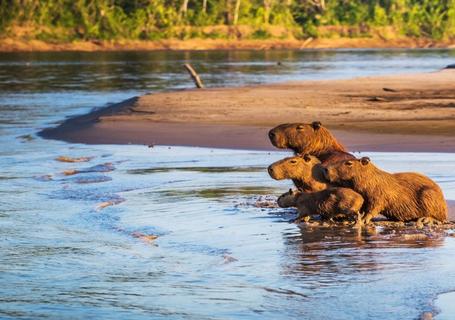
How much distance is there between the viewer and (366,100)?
92.1 feet

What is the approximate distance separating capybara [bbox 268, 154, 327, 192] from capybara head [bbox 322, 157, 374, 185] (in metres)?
0.44

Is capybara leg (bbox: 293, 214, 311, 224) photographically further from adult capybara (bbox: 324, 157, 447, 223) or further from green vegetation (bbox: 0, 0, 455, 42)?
green vegetation (bbox: 0, 0, 455, 42)

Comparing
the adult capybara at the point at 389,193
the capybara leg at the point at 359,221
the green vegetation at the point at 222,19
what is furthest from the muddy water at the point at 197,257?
the green vegetation at the point at 222,19

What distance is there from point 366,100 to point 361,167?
16822 millimetres

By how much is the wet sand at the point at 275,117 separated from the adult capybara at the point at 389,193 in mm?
6908

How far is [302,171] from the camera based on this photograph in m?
12.0

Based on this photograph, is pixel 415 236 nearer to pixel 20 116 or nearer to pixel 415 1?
pixel 20 116

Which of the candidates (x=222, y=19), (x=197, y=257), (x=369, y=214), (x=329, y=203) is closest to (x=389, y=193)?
(x=369, y=214)

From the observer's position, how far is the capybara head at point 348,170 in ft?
37.5

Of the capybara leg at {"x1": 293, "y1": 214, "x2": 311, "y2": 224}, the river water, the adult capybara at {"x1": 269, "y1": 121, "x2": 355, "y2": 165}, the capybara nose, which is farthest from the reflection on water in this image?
the adult capybara at {"x1": 269, "y1": 121, "x2": 355, "y2": 165}

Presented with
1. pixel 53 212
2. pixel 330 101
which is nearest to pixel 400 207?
pixel 53 212

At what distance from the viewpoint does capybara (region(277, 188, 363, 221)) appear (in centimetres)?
1137

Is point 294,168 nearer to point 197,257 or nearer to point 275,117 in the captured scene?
point 197,257

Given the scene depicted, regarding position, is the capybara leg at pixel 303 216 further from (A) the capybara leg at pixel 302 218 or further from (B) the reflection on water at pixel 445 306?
(B) the reflection on water at pixel 445 306
